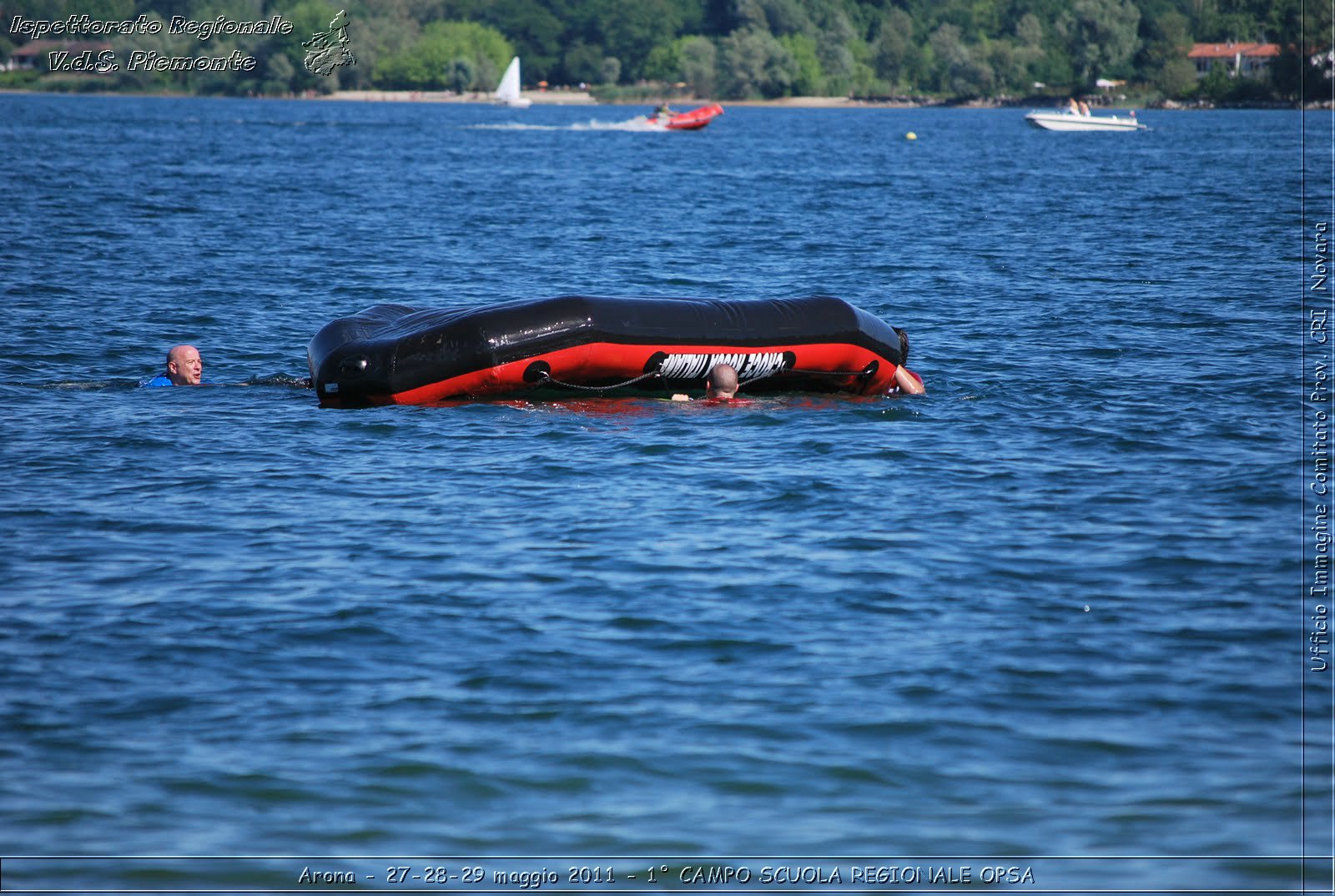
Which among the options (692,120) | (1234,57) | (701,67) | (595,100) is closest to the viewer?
(692,120)

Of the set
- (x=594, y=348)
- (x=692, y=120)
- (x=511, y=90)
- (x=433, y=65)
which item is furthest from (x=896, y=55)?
(x=594, y=348)

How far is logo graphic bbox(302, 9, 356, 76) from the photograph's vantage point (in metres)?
105

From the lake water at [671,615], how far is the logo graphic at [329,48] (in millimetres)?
95398

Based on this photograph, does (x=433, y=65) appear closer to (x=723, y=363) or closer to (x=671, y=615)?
(x=723, y=363)

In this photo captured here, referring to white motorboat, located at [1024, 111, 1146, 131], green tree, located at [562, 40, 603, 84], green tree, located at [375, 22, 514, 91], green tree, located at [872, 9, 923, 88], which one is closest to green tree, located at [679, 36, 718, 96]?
green tree, located at [872, 9, 923, 88]

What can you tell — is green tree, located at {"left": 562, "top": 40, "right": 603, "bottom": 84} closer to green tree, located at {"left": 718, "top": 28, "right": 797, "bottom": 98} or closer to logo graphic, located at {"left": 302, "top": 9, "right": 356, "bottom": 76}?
green tree, located at {"left": 718, "top": 28, "right": 797, "bottom": 98}

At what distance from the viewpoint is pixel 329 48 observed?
11269 cm

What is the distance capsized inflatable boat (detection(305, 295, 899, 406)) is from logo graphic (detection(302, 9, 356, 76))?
312 feet

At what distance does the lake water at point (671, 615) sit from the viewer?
501cm

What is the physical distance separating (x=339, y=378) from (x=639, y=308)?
2.31m

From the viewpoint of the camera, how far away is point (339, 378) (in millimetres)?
10344

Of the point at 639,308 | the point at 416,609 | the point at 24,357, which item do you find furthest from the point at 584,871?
the point at 24,357

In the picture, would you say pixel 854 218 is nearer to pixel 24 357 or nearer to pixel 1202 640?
pixel 24 357

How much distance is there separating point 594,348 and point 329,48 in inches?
4357
